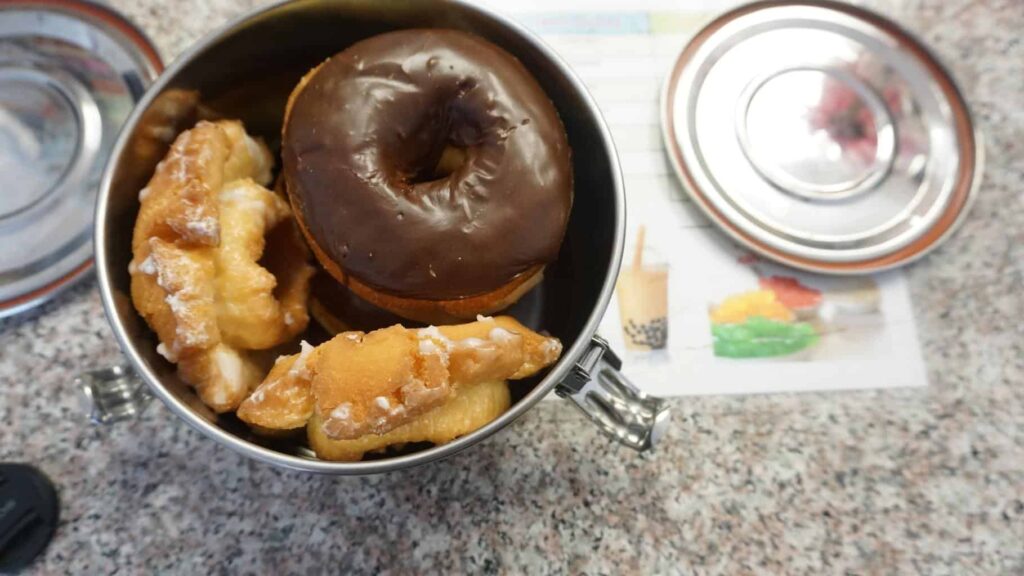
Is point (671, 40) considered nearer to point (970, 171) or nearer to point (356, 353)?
point (970, 171)

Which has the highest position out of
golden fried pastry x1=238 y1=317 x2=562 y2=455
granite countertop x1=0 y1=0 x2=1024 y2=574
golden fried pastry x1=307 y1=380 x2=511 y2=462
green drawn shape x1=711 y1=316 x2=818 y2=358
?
golden fried pastry x1=238 y1=317 x2=562 y2=455

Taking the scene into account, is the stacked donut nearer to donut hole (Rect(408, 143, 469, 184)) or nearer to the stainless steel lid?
donut hole (Rect(408, 143, 469, 184))

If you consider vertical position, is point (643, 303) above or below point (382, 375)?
below

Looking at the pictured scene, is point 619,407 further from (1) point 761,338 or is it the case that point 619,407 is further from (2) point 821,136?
(2) point 821,136

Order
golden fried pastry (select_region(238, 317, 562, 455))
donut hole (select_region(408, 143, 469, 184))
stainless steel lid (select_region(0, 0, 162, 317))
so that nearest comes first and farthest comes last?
golden fried pastry (select_region(238, 317, 562, 455))
donut hole (select_region(408, 143, 469, 184))
stainless steel lid (select_region(0, 0, 162, 317))

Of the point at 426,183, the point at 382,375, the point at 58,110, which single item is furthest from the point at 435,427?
the point at 58,110

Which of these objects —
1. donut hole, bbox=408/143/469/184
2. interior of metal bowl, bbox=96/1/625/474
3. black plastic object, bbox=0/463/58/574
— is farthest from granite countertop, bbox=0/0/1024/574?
donut hole, bbox=408/143/469/184
